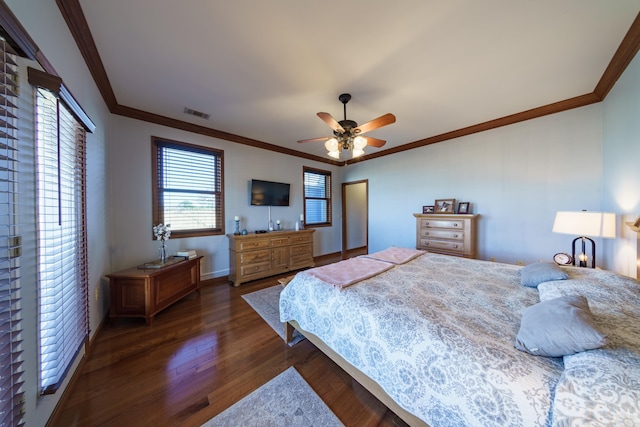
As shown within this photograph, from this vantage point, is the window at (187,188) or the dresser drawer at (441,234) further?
the dresser drawer at (441,234)

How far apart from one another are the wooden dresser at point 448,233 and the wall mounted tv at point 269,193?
276 centimetres

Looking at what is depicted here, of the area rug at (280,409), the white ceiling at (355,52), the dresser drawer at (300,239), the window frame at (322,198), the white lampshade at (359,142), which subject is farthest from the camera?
the window frame at (322,198)

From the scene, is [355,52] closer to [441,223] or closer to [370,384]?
[370,384]

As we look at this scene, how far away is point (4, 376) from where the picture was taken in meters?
0.84

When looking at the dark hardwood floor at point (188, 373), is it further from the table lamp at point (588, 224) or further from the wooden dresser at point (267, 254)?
the table lamp at point (588, 224)

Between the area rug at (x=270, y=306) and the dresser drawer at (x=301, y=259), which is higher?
the dresser drawer at (x=301, y=259)

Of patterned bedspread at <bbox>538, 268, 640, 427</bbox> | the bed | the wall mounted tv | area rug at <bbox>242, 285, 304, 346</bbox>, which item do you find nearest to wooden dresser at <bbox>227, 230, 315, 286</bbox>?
area rug at <bbox>242, 285, 304, 346</bbox>

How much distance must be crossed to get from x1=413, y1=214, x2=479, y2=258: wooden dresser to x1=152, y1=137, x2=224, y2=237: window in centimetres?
374

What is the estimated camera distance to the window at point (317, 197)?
5.09 meters

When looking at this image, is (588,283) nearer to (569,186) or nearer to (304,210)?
(569,186)

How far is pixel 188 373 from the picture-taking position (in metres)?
1.65

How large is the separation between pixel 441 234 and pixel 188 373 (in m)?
3.90

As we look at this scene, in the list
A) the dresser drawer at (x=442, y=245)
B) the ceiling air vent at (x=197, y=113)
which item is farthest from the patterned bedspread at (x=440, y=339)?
the ceiling air vent at (x=197, y=113)

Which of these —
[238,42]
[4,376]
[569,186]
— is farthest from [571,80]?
[4,376]
